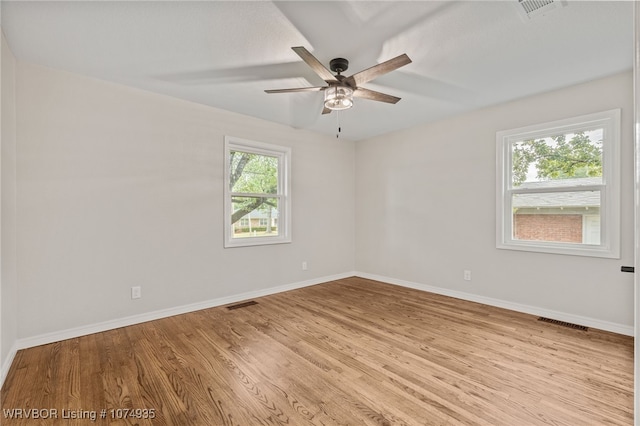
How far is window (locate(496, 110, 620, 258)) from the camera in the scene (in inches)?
114

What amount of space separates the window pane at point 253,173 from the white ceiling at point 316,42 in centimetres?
98

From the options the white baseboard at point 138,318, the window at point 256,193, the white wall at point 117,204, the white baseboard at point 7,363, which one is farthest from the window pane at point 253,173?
A: the white baseboard at point 7,363

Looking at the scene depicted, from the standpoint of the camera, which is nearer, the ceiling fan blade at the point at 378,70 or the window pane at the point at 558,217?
the ceiling fan blade at the point at 378,70

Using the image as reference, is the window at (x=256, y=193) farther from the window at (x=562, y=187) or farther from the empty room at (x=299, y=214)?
the window at (x=562, y=187)

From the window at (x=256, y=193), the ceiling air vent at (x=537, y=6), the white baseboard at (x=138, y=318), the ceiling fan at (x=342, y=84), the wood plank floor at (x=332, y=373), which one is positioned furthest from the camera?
the window at (x=256, y=193)

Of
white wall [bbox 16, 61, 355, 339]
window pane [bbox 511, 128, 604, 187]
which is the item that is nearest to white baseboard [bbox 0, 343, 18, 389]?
white wall [bbox 16, 61, 355, 339]

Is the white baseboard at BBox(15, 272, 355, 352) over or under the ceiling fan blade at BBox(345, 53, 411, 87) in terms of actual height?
under

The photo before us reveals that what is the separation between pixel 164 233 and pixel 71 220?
0.83 meters

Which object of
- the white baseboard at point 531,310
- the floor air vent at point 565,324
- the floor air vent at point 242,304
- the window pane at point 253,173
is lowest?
the floor air vent at point 242,304

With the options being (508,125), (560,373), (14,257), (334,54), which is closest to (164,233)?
(14,257)

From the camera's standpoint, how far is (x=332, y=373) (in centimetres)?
212

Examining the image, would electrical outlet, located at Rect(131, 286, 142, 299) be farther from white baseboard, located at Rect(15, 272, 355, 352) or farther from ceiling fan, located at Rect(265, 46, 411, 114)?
ceiling fan, located at Rect(265, 46, 411, 114)

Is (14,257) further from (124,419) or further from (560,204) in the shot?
(560,204)

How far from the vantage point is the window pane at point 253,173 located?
4.02 metres
